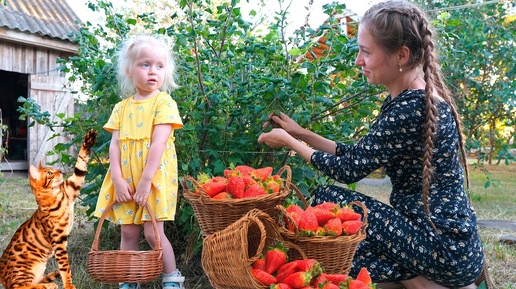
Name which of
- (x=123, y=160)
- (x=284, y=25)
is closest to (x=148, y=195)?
(x=123, y=160)

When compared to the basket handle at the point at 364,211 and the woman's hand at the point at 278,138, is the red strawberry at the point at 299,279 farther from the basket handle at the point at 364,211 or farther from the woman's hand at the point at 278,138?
the woman's hand at the point at 278,138

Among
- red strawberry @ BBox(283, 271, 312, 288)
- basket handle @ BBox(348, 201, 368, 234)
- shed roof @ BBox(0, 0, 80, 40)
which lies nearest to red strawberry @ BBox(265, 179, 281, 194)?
basket handle @ BBox(348, 201, 368, 234)

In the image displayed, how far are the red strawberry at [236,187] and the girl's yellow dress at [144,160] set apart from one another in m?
0.47

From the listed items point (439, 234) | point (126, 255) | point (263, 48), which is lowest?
point (126, 255)

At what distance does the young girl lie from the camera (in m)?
2.46

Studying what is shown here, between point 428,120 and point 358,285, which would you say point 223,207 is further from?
point 428,120

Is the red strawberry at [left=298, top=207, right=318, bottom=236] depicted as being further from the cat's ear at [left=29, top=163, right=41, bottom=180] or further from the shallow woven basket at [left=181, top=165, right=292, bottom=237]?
the cat's ear at [left=29, top=163, right=41, bottom=180]

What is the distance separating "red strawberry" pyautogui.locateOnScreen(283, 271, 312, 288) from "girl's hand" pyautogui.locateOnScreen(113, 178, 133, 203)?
0.94 meters

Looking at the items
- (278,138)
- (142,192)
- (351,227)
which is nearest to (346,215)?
(351,227)

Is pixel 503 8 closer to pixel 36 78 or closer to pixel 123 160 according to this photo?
pixel 123 160

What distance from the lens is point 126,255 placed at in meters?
2.26

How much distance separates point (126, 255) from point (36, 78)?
548cm

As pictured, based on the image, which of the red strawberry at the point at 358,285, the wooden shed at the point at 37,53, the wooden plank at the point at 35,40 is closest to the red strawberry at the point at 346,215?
the red strawberry at the point at 358,285

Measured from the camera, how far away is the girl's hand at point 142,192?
241 cm
